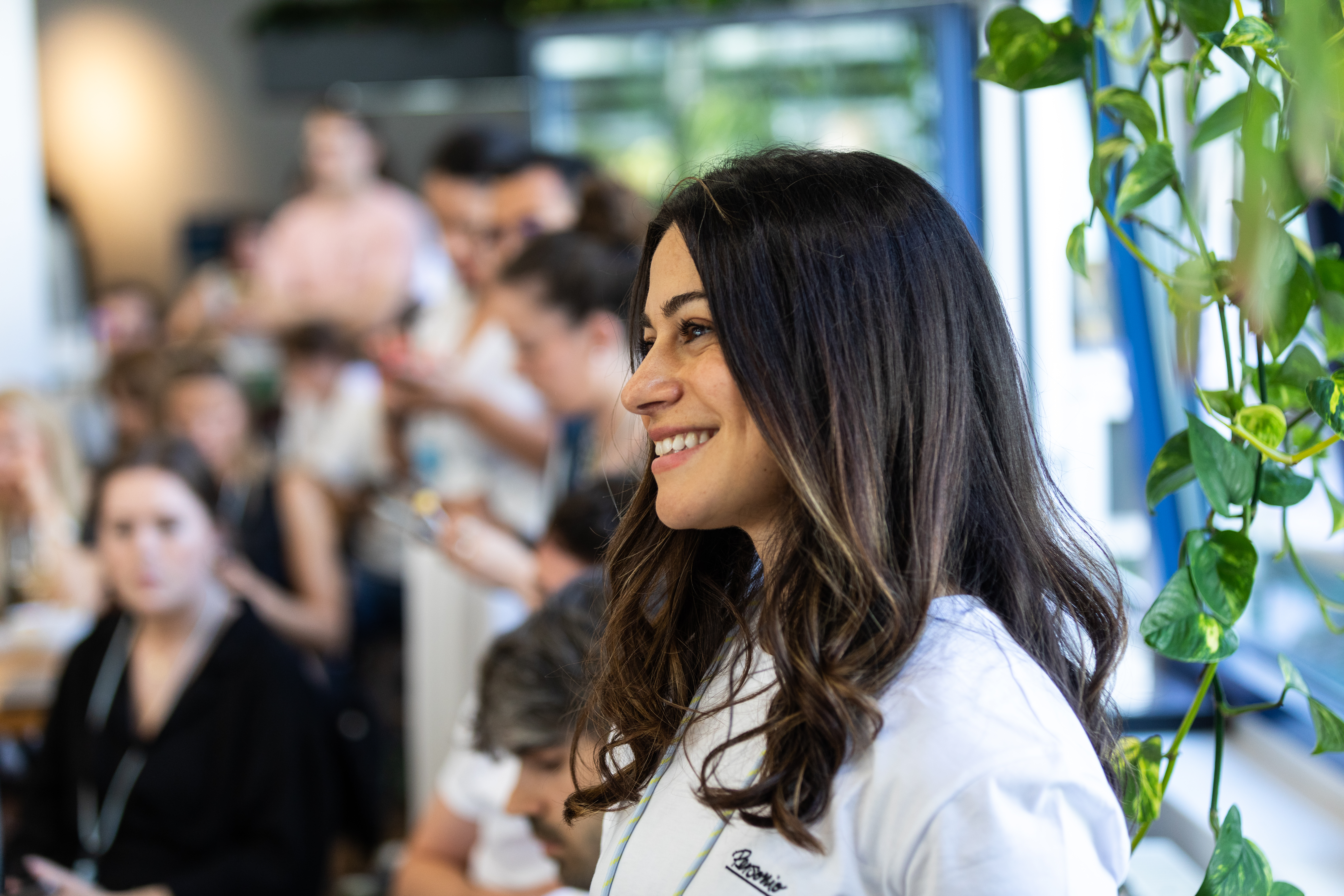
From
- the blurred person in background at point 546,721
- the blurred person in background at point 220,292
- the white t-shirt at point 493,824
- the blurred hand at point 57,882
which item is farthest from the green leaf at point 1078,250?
the blurred person in background at point 220,292

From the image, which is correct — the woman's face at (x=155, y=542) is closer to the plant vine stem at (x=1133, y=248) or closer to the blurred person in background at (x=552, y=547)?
the blurred person in background at (x=552, y=547)

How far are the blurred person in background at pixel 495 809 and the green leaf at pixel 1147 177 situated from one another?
2.66ft

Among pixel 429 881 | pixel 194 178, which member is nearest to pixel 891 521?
pixel 429 881

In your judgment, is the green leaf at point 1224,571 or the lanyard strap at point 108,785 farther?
the lanyard strap at point 108,785

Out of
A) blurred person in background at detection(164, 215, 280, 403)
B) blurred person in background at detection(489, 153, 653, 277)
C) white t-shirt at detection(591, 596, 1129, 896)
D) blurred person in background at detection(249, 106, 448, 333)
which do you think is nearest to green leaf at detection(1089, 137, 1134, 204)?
white t-shirt at detection(591, 596, 1129, 896)

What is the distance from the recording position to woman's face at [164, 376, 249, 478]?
3.47 metres

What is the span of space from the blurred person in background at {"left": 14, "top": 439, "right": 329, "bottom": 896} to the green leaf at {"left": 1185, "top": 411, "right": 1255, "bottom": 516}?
1.83 meters

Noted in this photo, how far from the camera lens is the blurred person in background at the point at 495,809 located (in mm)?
1700

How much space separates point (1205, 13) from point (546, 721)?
3.44 ft

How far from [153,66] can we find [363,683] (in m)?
4.83

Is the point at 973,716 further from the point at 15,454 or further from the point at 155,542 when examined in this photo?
the point at 15,454

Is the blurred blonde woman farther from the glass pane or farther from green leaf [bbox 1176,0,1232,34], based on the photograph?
green leaf [bbox 1176,0,1232,34]

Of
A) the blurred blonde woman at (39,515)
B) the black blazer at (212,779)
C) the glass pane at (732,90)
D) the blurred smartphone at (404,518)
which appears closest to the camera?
the black blazer at (212,779)

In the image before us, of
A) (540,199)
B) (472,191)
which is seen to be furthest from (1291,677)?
(472,191)
